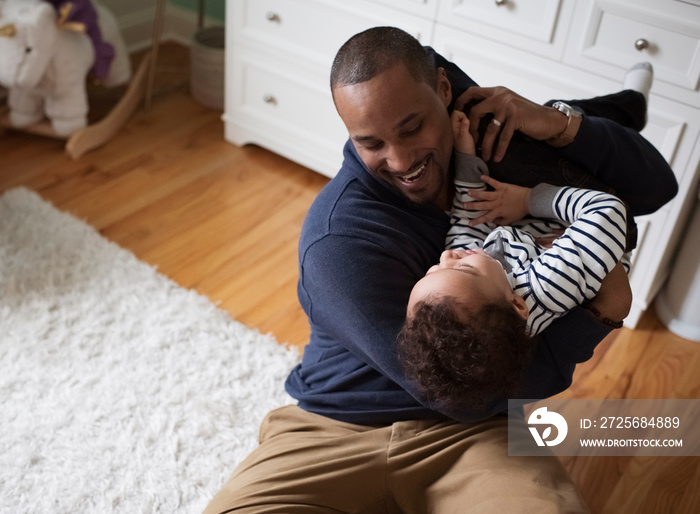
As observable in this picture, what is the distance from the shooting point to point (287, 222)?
2.56m

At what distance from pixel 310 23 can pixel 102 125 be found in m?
1.00

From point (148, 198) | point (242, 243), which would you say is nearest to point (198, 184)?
point (148, 198)

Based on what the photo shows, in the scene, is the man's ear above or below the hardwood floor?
above

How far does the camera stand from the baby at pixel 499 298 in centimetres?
110

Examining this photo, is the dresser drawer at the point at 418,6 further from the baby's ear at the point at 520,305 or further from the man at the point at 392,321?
the baby's ear at the point at 520,305

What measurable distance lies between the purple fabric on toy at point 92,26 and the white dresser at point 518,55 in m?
0.48

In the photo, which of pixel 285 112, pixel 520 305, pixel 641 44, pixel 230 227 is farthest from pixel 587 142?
pixel 285 112

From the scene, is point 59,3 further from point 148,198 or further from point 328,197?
point 328,197

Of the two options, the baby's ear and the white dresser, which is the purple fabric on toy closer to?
the white dresser

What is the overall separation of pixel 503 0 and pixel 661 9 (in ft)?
1.45

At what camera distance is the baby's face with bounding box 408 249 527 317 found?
43.8 inches

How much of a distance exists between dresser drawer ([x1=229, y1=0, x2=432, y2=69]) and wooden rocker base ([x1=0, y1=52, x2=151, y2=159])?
0.59m

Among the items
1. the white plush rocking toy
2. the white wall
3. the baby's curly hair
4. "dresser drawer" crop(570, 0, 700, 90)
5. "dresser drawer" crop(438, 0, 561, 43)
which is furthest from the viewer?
the white wall
